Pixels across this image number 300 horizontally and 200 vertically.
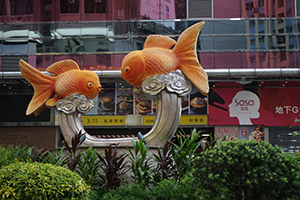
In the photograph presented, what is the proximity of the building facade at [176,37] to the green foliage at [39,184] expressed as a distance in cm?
958

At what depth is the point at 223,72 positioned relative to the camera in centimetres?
1388

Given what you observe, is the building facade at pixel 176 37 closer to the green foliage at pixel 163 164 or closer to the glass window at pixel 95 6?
the glass window at pixel 95 6

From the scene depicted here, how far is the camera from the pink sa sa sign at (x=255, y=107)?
14.8 meters

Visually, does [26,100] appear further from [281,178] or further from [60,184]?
[281,178]

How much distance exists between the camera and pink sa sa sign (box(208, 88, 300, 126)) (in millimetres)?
14836

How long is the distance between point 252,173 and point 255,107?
429 inches

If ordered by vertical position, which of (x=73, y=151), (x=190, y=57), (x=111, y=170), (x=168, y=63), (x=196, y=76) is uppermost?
(x=190, y=57)

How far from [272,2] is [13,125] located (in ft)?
38.0

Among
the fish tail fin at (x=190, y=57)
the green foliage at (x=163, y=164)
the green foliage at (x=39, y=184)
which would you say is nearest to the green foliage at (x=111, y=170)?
the green foliage at (x=163, y=164)

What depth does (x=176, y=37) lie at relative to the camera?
14.5 m

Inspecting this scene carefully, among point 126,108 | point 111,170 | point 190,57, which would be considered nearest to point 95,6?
point 126,108

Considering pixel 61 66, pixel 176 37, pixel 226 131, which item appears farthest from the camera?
pixel 226 131

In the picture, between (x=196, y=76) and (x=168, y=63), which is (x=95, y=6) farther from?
(x=196, y=76)

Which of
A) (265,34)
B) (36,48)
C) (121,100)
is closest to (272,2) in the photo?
(265,34)
